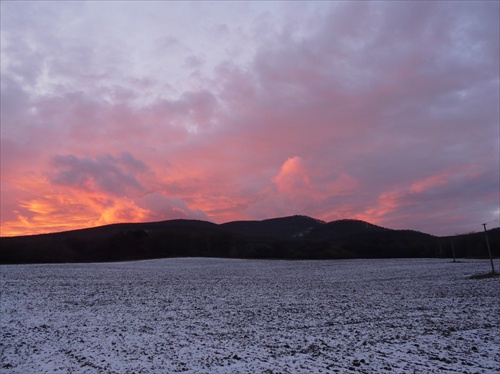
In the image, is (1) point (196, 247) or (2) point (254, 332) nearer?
(2) point (254, 332)

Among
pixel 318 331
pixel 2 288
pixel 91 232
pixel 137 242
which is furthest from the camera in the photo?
pixel 91 232

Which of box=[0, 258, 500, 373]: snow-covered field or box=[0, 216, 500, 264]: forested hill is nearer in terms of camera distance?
box=[0, 258, 500, 373]: snow-covered field

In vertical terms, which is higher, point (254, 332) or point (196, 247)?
point (196, 247)

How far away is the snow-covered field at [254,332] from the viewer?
34.9 feet

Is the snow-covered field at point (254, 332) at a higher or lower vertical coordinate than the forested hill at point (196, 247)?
lower

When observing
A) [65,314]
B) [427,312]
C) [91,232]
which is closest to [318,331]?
[427,312]

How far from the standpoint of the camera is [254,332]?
14.5 meters

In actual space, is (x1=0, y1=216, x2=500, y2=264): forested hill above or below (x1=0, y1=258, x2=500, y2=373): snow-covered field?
above

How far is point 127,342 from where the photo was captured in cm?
1326

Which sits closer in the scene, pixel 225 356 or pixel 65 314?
pixel 225 356

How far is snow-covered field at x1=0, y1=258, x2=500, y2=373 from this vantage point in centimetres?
1064

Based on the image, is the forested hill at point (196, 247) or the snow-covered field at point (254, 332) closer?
the snow-covered field at point (254, 332)

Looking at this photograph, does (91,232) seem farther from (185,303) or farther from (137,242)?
(185,303)

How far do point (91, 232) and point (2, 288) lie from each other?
478 ft
